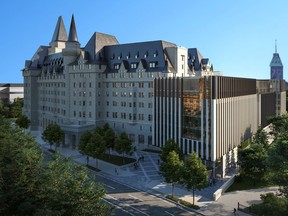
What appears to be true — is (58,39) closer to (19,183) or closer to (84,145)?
(84,145)

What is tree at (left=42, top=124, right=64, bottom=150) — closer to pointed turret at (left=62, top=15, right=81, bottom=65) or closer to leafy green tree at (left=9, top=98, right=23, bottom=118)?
pointed turret at (left=62, top=15, right=81, bottom=65)

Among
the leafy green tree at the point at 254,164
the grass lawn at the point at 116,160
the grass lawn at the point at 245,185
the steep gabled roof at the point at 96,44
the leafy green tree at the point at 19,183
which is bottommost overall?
the grass lawn at the point at 245,185

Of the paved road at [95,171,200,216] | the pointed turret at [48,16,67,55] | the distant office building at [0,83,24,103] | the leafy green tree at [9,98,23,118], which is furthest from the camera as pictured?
the distant office building at [0,83,24,103]

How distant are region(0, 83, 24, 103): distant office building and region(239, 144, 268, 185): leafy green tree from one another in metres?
152

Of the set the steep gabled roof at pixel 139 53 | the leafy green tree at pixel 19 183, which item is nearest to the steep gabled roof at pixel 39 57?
the steep gabled roof at pixel 139 53

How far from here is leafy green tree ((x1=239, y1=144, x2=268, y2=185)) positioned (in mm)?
51469

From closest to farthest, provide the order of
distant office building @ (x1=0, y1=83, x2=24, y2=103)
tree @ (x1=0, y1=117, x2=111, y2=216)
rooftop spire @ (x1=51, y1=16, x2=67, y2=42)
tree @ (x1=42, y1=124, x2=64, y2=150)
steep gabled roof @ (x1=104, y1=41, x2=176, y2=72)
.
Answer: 1. tree @ (x1=0, y1=117, x2=111, y2=216)
2. tree @ (x1=42, y1=124, x2=64, y2=150)
3. steep gabled roof @ (x1=104, y1=41, x2=176, y2=72)
4. rooftop spire @ (x1=51, y1=16, x2=67, y2=42)
5. distant office building @ (x1=0, y1=83, x2=24, y2=103)

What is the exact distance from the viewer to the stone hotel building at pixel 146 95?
190 feet

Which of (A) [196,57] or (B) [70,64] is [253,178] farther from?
(B) [70,64]

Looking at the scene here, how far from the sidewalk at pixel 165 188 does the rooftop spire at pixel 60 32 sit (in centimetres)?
6216

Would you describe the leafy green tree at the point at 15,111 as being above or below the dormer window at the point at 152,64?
below

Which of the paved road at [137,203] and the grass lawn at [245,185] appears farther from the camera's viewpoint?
the grass lawn at [245,185]

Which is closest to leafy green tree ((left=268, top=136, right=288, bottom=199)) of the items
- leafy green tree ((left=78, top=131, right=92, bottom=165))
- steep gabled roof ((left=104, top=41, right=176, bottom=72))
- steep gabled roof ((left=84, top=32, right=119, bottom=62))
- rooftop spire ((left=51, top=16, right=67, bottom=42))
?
leafy green tree ((left=78, top=131, right=92, bottom=165))

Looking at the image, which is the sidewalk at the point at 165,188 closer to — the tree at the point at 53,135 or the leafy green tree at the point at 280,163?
the leafy green tree at the point at 280,163
